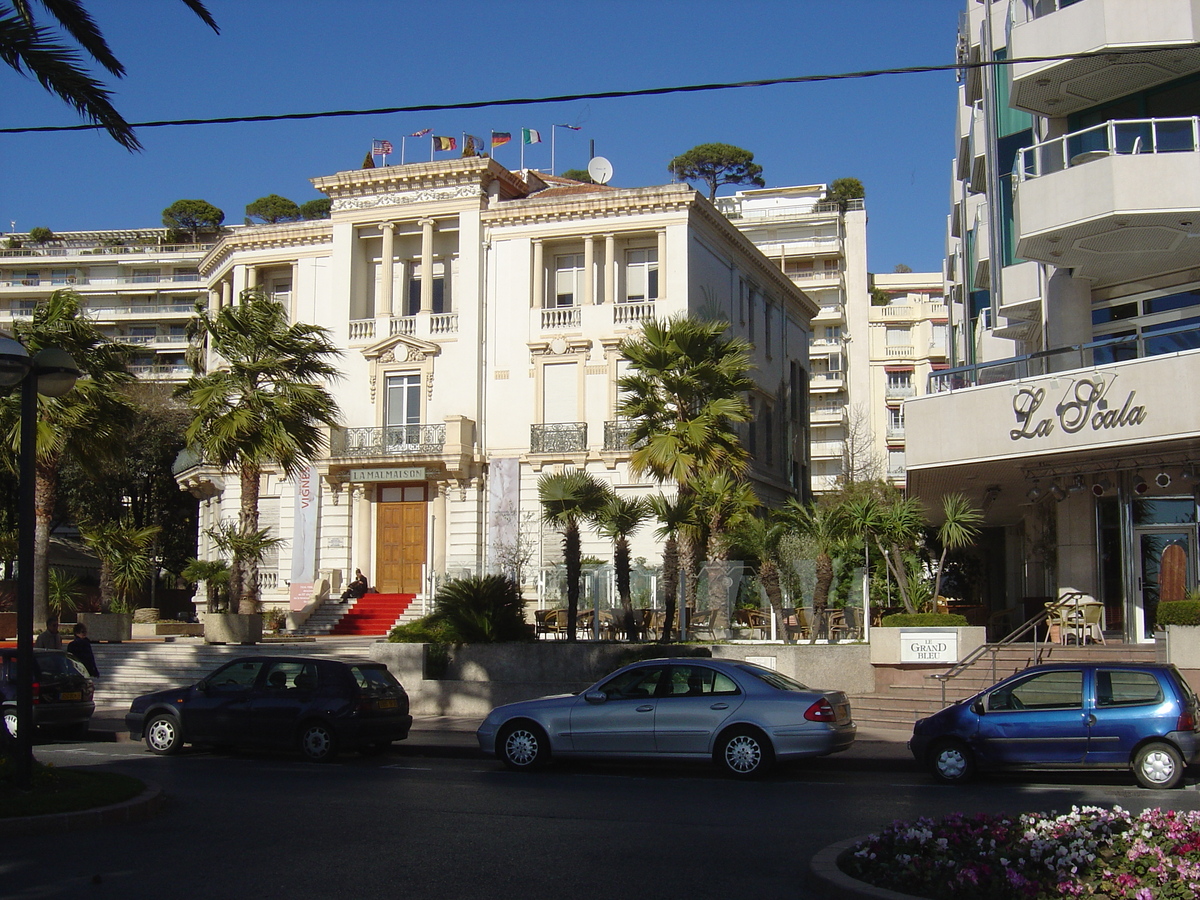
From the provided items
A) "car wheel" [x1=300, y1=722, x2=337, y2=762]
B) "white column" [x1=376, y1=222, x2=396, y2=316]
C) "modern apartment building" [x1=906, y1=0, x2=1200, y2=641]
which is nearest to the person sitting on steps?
"white column" [x1=376, y1=222, x2=396, y2=316]

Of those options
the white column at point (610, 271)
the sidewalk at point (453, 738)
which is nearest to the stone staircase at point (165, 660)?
the sidewalk at point (453, 738)

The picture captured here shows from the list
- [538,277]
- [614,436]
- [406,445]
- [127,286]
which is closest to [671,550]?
[614,436]

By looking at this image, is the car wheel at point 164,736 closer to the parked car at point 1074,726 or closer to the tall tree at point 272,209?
the parked car at point 1074,726

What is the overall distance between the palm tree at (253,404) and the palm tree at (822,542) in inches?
461

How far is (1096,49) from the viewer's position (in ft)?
64.0

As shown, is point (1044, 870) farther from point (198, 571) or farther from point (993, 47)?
point (198, 571)

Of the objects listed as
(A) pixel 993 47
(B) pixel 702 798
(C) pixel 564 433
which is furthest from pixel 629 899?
(C) pixel 564 433

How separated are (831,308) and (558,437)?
130 ft

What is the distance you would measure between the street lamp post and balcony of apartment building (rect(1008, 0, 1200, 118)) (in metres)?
14.7

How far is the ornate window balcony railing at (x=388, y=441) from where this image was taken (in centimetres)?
3747

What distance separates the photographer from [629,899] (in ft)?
25.6

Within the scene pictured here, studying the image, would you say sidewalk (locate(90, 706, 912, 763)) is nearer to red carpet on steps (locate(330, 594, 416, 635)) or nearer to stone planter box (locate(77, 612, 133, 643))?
stone planter box (locate(77, 612, 133, 643))

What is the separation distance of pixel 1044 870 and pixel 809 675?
1387 cm

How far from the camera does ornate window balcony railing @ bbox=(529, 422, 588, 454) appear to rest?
36.3 m
